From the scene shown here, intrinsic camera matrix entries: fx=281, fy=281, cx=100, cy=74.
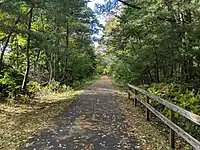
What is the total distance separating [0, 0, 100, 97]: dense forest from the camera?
11.7m

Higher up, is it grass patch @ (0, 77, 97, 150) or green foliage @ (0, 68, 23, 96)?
green foliage @ (0, 68, 23, 96)

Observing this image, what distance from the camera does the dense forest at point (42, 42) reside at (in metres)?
11.7

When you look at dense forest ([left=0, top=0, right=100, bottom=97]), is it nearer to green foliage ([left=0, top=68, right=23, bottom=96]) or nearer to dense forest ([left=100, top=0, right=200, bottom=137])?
green foliage ([left=0, top=68, right=23, bottom=96])

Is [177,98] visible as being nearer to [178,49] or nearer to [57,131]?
[178,49]

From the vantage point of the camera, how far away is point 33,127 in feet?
25.9

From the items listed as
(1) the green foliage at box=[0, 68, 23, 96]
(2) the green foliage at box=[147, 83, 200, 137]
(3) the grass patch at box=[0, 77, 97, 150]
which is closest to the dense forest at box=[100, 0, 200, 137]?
(2) the green foliage at box=[147, 83, 200, 137]

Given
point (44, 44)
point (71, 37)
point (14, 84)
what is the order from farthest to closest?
1. point (71, 37)
2. point (14, 84)
3. point (44, 44)

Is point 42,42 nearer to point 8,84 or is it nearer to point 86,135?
point 8,84

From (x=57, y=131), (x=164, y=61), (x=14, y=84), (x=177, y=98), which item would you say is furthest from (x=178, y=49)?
(x=14, y=84)

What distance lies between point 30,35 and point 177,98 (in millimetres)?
6534

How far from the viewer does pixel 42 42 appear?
12609mm

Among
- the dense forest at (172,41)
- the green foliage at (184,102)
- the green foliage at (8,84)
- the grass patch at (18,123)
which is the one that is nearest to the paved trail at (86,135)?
the grass patch at (18,123)

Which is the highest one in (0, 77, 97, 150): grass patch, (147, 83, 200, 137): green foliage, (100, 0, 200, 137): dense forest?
(100, 0, 200, 137): dense forest

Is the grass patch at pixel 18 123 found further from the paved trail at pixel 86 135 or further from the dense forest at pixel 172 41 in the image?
the dense forest at pixel 172 41
